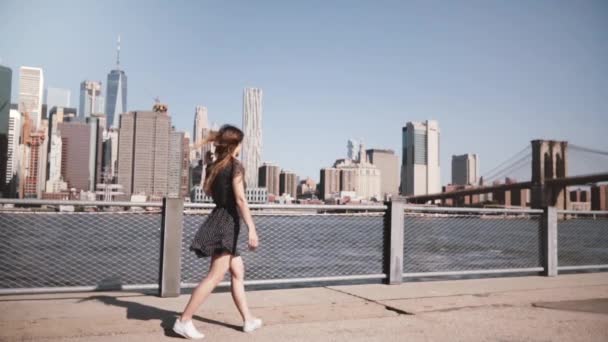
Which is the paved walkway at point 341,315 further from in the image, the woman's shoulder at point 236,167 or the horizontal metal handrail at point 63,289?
the woman's shoulder at point 236,167

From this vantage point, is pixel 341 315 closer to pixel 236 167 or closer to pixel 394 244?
pixel 236 167

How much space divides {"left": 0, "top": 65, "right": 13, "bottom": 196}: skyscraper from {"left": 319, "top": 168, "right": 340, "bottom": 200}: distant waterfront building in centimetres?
9196

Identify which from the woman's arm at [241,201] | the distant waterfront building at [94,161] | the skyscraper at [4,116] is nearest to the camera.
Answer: the woman's arm at [241,201]

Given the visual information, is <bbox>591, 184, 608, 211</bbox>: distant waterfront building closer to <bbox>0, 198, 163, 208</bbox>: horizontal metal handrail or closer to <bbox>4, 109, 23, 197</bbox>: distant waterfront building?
<bbox>0, 198, 163, 208</bbox>: horizontal metal handrail

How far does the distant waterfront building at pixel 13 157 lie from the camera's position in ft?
422

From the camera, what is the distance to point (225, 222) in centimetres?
382

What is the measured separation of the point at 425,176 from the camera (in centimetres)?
18362

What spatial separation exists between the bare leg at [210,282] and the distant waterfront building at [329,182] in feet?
546

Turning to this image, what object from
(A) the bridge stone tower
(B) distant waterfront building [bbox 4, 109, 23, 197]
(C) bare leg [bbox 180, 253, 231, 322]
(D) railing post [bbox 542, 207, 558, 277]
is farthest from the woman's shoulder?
(B) distant waterfront building [bbox 4, 109, 23, 197]

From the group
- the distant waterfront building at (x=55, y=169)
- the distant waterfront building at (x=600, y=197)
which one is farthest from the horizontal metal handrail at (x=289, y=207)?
the distant waterfront building at (x=55, y=169)

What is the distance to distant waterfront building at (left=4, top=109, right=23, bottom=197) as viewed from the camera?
128m

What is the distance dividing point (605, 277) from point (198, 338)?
6.22 m

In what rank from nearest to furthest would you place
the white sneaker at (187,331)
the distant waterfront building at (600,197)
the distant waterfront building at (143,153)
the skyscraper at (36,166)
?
the white sneaker at (187,331) < the distant waterfront building at (600,197) < the skyscraper at (36,166) < the distant waterfront building at (143,153)

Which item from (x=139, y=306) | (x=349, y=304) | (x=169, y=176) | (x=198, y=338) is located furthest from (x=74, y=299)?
(x=169, y=176)
